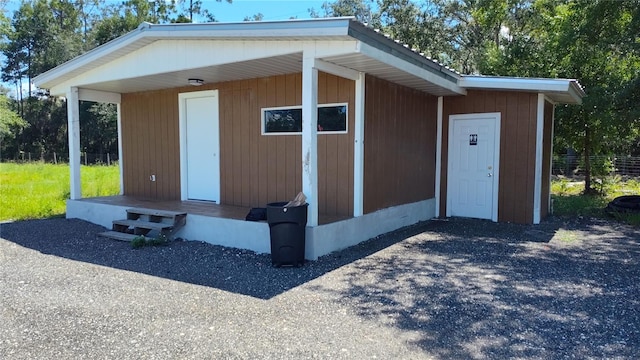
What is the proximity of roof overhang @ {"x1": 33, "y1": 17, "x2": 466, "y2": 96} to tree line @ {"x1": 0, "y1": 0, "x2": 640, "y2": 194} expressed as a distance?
158 inches

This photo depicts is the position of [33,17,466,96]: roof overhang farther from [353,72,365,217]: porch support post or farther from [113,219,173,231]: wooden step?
[113,219,173,231]: wooden step

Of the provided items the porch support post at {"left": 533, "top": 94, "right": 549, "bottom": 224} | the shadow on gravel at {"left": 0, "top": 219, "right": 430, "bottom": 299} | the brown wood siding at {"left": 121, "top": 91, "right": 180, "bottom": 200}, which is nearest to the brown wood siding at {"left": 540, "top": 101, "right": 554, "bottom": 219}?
the porch support post at {"left": 533, "top": 94, "right": 549, "bottom": 224}

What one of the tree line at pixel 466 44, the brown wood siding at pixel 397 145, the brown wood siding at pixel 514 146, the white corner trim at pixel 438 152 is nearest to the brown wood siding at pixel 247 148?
the brown wood siding at pixel 397 145

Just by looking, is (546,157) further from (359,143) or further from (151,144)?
(151,144)

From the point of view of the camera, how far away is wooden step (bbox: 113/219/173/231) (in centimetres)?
635

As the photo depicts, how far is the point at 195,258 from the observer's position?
18.1 ft

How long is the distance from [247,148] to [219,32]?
8.00 feet

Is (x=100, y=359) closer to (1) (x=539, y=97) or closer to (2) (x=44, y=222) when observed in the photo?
(2) (x=44, y=222)

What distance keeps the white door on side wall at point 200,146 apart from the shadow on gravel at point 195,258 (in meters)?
1.78

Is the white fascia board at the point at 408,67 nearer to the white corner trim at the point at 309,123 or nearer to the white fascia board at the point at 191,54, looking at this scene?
the white fascia board at the point at 191,54

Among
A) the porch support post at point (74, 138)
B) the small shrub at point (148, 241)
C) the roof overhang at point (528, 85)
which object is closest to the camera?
the small shrub at point (148, 241)

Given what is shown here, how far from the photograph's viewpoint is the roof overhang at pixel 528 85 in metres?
7.09

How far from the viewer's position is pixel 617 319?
3.59m

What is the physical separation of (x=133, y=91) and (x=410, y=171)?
5697mm
